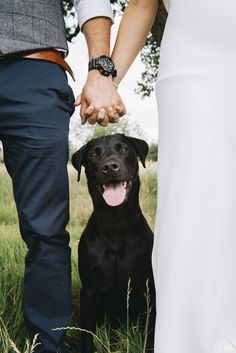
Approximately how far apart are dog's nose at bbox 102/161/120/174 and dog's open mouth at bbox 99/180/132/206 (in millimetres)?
74

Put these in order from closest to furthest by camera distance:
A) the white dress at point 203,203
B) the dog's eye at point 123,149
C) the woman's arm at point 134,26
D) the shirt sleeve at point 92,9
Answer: the white dress at point 203,203
the woman's arm at point 134,26
the shirt sleeve at point 92,9
the dog's eye at point 123,149

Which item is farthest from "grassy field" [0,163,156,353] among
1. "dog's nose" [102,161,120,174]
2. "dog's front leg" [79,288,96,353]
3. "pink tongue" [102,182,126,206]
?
"dog's nose" [102,161,120,174]

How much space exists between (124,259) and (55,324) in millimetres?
835

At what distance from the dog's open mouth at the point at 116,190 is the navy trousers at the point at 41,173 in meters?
0.81

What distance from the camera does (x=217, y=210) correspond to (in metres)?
2.11

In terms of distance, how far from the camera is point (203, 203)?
2.12m

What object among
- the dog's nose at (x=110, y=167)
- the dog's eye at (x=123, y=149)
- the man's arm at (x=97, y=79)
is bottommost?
the dog's nose at (x=110, y=167)

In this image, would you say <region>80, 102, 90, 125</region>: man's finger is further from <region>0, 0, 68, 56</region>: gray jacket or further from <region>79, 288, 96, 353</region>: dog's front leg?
<region>79, 288, 96, 353</region>: dog's front leg

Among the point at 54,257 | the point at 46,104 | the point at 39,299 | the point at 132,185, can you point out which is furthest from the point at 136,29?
the point at 132,185

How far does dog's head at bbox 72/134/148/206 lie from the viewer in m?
4.05

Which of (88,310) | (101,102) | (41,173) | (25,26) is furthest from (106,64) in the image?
(88,310)

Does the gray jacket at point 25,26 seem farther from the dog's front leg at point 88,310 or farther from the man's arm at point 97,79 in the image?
the dog's front leg at point 88,310

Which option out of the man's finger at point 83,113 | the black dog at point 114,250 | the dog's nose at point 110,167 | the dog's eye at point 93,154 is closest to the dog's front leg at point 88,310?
the black dog at point 114,250

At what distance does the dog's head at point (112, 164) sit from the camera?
4.05 meters
